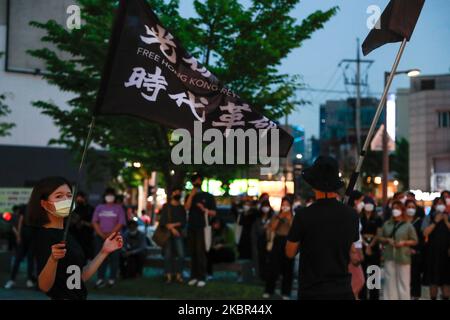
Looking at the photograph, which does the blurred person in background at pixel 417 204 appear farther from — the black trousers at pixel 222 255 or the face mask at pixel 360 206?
the black trousers at pixel 222 255

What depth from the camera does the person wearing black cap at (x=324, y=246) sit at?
15.9ft

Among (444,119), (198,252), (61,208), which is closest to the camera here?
(61,208)

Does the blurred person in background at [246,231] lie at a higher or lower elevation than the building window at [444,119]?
lower

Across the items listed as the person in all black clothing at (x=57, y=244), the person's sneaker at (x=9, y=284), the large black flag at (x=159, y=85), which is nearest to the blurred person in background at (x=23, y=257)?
the person's sneaker at (x=9, y=284)

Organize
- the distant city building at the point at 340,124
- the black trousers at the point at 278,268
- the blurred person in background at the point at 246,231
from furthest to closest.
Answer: the distant city building at the point at 340,124 → the blurred person in background at the point at 246,231 → the black trousers at the point at 278,268

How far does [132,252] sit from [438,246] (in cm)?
568

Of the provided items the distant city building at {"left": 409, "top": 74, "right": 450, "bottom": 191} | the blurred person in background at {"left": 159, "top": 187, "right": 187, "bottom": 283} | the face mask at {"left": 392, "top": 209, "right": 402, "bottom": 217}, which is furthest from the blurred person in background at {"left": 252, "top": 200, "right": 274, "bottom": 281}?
the distant city building at {"left": 409, "top": 74, "right": 450, "bottom": 191}

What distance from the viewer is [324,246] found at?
15.9ft

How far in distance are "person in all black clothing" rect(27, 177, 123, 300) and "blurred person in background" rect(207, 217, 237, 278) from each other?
939 centimetres

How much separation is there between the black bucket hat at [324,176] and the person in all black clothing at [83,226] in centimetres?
886

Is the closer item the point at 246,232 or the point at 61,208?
the point at 61,208

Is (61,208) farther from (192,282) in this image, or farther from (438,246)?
(438,246)

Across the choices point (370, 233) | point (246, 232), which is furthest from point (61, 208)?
point (246, 232)

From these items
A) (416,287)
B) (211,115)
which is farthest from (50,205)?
(416,287)
